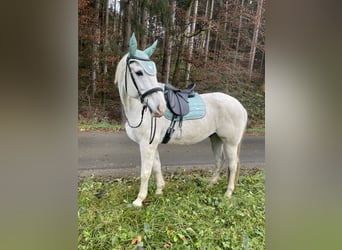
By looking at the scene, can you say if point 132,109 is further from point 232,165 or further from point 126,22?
point 232,165

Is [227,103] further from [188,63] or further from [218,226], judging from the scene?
[218,226]

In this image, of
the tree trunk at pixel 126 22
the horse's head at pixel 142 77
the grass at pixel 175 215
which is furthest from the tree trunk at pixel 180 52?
the grass at pixel 175 215

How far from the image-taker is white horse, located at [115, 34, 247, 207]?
1.23 meters

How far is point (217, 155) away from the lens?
142 centimetres

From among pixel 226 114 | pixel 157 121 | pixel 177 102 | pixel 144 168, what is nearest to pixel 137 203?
pixel 144 168

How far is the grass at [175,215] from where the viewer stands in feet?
3.99

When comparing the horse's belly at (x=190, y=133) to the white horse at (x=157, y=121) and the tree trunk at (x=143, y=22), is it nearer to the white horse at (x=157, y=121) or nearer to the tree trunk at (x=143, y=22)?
the white horse at (x=157, y=121)

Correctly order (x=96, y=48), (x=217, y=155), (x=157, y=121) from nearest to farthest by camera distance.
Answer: (x=96, y=48), (x=157, y=121), (x=217, y=155)

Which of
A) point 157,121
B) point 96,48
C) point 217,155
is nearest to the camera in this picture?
point 96,48

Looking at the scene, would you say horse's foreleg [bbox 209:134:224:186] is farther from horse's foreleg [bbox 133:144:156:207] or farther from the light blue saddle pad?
horse's foreleg [bbox 133:144:156:207]

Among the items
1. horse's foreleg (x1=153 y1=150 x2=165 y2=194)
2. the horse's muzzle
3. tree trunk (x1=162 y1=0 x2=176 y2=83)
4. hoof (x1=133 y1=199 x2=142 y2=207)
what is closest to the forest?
tree trunk (x1=162 y1=0 x2=176 y2=83)

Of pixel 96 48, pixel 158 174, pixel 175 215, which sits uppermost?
pixel 96 48

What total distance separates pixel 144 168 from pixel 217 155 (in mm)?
369
